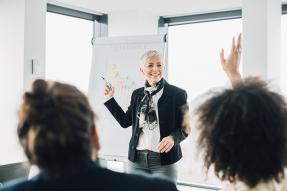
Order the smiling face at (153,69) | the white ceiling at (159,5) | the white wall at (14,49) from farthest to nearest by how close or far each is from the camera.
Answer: the white ceiling at (159,5), the white wall at (14,49), the smiling face at (153,69)

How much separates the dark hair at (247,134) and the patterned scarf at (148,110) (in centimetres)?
158

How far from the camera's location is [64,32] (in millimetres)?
4574

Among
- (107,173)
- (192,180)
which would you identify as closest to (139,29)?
(192,180)

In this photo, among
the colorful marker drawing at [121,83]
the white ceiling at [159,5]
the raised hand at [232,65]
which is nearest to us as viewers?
the raised hand at [232,65]

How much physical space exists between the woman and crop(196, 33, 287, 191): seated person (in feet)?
4.98

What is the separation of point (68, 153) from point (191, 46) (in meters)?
3.85

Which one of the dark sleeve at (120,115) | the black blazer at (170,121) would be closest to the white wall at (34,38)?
the dark sleeve at (120,115)

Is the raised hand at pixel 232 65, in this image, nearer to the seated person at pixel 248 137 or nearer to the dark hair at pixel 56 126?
the seated person at pixel 248 137

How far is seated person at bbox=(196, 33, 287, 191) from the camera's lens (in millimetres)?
1117

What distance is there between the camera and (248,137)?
3.67 feet

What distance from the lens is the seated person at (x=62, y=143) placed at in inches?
37.3

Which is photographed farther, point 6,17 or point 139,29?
point 139,29

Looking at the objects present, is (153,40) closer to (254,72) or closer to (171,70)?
(254,72)

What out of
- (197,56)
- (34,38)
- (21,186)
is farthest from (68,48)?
(21,186)
